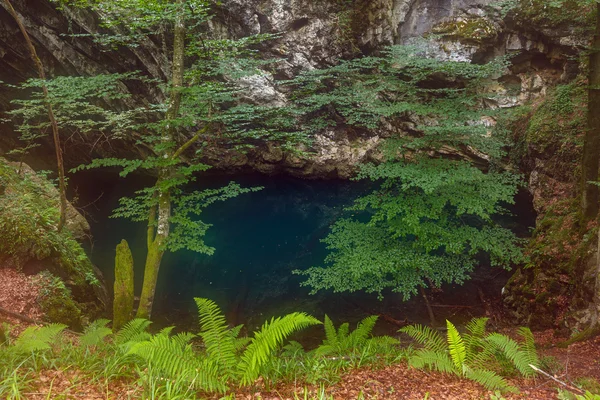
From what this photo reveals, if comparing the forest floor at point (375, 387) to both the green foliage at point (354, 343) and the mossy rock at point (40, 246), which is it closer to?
the green foliage at point (354, 343)

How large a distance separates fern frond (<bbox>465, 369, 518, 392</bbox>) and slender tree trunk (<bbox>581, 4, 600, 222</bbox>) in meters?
5.16

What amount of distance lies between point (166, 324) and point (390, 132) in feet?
54.4

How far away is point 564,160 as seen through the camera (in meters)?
11.0

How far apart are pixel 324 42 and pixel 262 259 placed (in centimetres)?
1110

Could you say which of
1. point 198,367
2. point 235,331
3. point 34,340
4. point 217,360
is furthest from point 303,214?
point 198,367

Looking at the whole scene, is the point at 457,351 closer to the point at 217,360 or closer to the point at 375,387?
the point at 375,387

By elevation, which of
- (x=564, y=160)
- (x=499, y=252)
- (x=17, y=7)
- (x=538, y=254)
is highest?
(x=17, y=7)

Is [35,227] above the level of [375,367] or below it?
above

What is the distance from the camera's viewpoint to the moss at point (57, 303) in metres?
6.23

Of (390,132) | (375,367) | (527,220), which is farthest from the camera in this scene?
(390,132)

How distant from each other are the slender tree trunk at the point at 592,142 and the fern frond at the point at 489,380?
16.9 ft

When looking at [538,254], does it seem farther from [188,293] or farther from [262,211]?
[262,211]

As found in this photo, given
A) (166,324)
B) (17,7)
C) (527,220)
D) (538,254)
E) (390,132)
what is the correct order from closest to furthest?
(538,254), (166,324), (17,7), (527,220), (390,132)

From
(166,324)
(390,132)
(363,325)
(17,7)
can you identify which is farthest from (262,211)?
(363,325)
